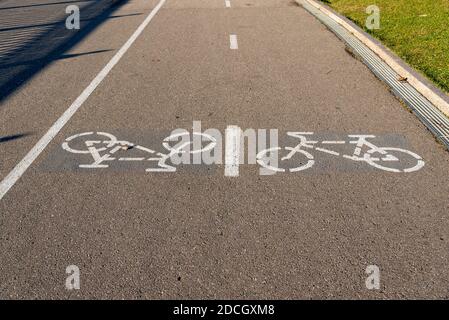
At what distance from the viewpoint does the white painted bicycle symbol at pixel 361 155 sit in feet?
17.7

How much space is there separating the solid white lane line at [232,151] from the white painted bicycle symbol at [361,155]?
0.97 ft

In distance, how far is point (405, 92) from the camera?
25.5 ft

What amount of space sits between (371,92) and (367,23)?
18.3 feet

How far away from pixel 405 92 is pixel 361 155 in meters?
2.80

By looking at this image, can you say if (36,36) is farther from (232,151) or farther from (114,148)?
(232,151)

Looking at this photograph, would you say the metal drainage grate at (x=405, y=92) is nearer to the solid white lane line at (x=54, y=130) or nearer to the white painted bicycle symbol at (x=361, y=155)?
the white painted bicycle symbol at (x=361, y=155)

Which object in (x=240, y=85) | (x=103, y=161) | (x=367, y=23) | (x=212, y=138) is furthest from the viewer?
(x=367, y=23)

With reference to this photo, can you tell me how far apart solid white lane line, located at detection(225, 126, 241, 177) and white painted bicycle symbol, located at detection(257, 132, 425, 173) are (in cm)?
30

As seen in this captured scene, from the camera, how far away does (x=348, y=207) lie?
4629 millimetres

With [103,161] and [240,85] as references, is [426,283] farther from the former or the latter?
[240,85]

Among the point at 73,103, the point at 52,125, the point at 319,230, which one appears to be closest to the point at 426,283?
the point at 319,230

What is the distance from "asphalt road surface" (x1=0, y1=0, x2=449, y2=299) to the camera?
3.74m

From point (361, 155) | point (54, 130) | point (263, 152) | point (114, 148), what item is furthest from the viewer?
point (54, 130)

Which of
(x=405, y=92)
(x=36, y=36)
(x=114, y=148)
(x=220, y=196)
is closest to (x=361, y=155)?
(x=220, y=196)
